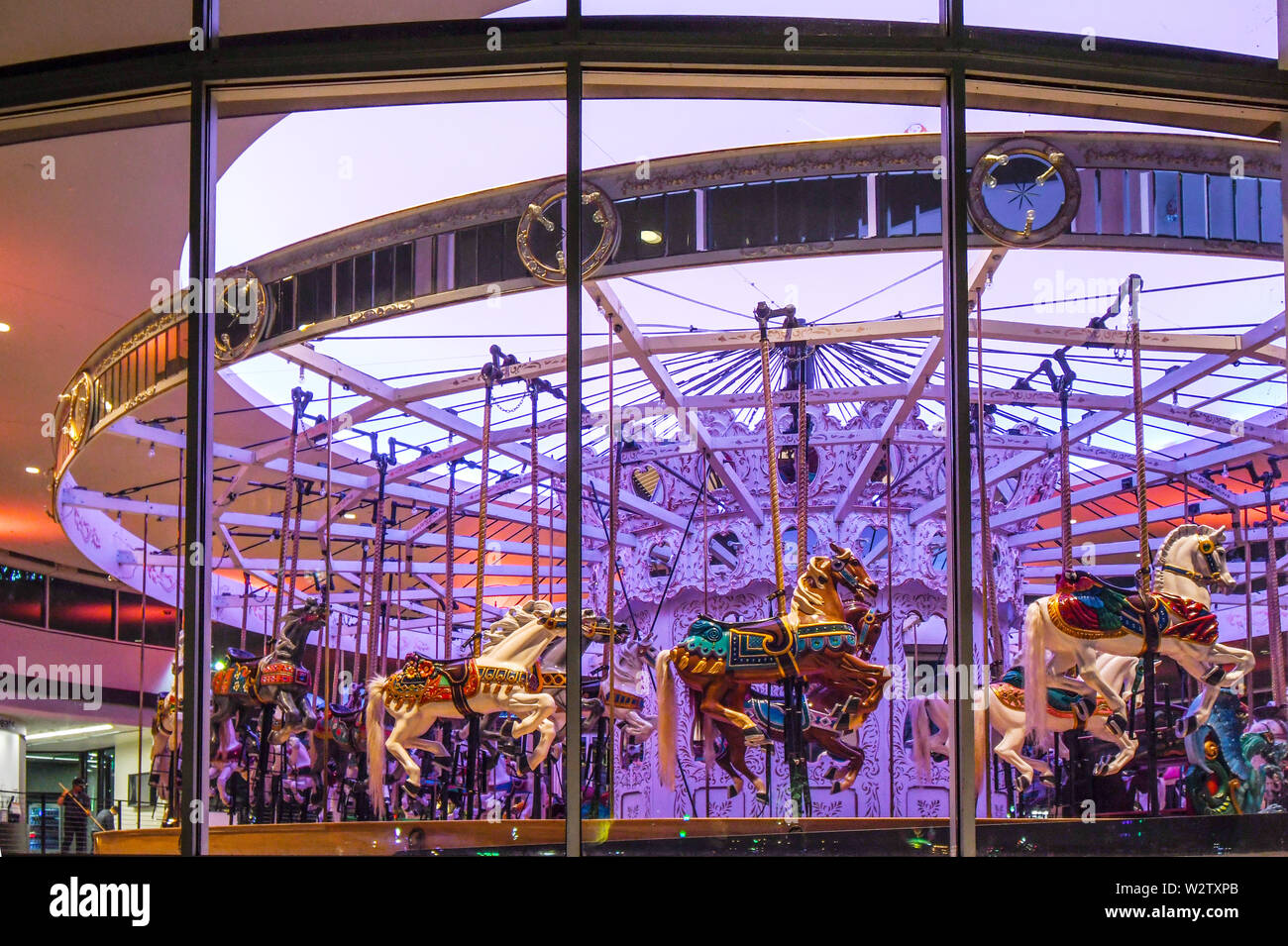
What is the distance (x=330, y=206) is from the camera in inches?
260

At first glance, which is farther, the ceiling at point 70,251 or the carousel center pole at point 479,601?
the carousel center pole at point 479,601

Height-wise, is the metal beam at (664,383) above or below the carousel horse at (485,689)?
above

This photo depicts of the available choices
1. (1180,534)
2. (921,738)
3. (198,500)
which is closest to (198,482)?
(198,500)

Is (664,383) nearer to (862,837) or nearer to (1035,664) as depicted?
(1035,664)

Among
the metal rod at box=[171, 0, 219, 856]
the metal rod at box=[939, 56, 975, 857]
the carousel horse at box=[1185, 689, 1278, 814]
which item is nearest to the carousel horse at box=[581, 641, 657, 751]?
the carousel horse at box=[1185, 689, 1278, 814]

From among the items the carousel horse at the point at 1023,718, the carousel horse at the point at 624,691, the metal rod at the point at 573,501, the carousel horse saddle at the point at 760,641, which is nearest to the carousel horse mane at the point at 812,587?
the carousel horse saddle at the point at 760,641

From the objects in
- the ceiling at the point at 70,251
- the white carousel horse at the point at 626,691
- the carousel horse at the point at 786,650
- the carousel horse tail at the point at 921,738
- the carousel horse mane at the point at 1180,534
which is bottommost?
the carousel horse tail at the point at 921,738

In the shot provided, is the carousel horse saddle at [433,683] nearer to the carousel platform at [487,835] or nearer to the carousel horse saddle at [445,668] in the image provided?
the carousel horse saddle at [445,668]

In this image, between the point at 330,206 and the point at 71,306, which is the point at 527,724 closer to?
the point at 330,206

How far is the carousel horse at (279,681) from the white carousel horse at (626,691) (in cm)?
184

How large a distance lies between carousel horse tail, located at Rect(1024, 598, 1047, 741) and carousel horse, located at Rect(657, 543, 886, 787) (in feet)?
2.25

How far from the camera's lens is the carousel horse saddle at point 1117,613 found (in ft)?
18.5

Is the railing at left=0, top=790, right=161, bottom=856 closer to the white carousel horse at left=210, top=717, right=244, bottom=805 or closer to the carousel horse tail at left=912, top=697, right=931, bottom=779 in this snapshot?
the white carousel horse at left=210, top=717, right=244, bottom=805

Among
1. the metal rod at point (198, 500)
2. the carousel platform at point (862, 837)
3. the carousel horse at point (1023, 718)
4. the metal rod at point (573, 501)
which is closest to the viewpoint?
the metal rod at point (573, 501)
